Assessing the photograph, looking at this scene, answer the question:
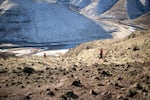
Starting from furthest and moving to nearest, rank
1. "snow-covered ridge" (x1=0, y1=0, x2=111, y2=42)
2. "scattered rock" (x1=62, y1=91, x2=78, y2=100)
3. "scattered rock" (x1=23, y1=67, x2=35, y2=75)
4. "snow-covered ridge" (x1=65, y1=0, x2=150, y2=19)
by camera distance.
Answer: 1. "snow-covered ridge" (x1=65, y1=0, x2=150, y2=19)
2. "snow-covered ridge" (x1=0, y1=0, x2=111, y2=42)
3. "scattered rock" (x1=23, y1=67, x2=35, y2=75)
4. "scattered rock" (x1=62, y1=91, x2=78, y2=100)

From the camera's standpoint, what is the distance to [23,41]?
69812 millimetres

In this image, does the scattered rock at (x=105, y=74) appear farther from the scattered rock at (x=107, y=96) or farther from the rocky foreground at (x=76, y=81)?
the scattered rock at (x=107, y=96)

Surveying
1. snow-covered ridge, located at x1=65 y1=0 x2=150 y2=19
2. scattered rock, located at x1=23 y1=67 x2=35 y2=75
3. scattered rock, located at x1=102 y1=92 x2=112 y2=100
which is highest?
snow-covered ridge, located at x1=65 y1=0 x2=150 y2=19

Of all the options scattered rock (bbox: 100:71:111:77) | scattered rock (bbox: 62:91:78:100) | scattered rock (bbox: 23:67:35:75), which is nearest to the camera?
scattered rock (bbox: 62:91:78:100)

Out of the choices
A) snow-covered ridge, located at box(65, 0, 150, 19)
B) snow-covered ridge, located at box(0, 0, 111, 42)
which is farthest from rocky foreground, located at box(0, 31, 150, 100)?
snow-covered ridge, located at box(65, 0, 150, 19)

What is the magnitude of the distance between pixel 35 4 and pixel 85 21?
638 inches

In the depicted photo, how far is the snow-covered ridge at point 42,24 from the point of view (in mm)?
71438

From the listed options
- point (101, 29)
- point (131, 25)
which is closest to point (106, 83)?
point (101, 29)

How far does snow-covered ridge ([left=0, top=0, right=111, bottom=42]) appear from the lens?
71.4 meters

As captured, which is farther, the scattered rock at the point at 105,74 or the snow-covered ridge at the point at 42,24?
the snow-covered ridge at the point at 42,24

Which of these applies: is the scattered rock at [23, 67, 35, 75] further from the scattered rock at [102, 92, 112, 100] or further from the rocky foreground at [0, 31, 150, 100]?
the scattered rock at [102, 92, 112, 100]

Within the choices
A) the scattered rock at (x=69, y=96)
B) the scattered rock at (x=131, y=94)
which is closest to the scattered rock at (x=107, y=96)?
the scattered rock at (x=131, y=94)

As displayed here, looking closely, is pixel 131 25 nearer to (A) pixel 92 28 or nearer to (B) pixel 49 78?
(A) pixel 92 28

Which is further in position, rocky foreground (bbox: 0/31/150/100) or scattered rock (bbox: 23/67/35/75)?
scattered rock (bbox: 23/67/35/75)
